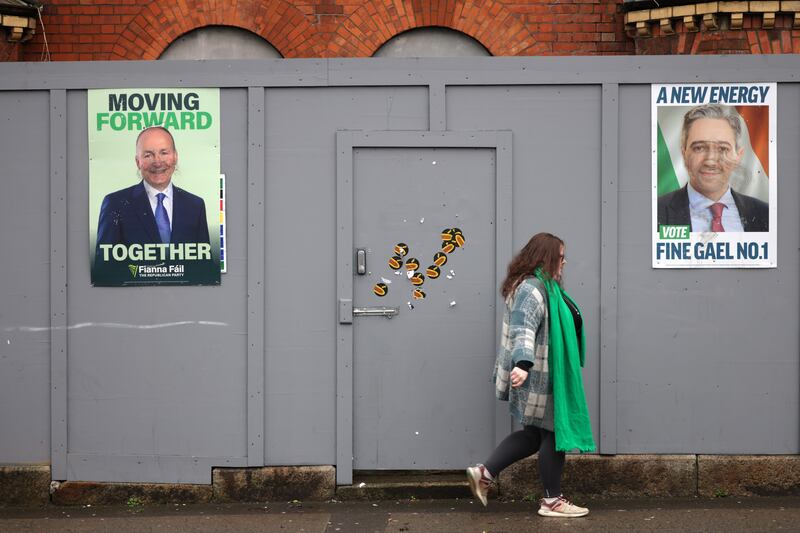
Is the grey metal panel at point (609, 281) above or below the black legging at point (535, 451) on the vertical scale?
above

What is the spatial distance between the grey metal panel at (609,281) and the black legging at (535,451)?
66cm

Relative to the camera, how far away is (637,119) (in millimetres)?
6844

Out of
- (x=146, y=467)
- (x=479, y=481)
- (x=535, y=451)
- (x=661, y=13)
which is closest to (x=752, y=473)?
(x=535, y=451)

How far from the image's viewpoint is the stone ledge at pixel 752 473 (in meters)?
6.85

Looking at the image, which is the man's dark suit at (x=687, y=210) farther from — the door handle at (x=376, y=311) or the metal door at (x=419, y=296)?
the door handle at (x=376, y=311)

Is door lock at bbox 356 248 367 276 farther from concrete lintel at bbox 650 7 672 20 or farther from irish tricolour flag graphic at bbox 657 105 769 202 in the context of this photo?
concrete lintel at bbox 650 7 672 20

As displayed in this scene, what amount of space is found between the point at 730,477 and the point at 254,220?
11.5 feet

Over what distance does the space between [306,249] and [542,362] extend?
5.68 feet

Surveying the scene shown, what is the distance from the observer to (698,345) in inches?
271

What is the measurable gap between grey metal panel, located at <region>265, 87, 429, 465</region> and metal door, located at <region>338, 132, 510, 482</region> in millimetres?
174

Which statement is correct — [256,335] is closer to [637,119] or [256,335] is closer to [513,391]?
[513,391]

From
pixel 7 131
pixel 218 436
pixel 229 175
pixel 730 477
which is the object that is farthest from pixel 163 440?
pixel 730 477

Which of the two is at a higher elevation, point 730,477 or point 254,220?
point 254,220

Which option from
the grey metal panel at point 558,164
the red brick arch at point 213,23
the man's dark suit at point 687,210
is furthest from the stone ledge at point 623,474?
the red brick arch at point 213,23
